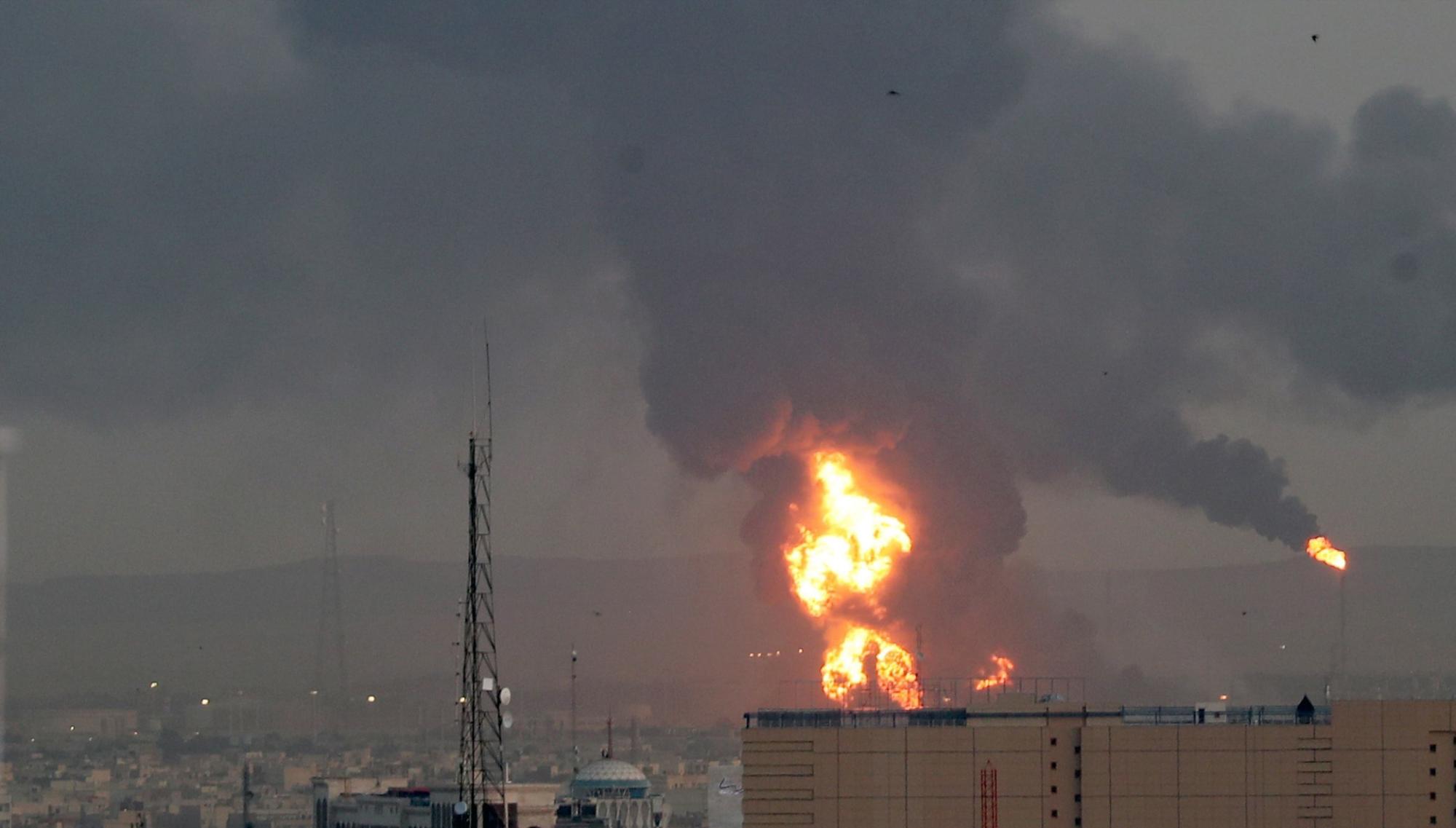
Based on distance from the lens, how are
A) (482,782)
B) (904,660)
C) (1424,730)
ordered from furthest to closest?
1. (904,660)
2. (1424,730)
3. (482,782)

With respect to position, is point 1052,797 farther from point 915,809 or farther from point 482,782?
point 482,782

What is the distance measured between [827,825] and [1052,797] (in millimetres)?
11634

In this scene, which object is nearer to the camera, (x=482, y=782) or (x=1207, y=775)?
(x=482, y=782)

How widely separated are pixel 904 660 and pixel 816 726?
3831 centimetres

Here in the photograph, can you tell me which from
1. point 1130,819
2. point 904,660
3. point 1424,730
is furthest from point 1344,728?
point 904,660

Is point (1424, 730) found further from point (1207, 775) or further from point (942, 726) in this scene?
point (942, 726)

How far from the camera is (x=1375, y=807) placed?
12812cm

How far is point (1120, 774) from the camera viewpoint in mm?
128750

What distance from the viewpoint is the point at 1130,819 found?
128 meters

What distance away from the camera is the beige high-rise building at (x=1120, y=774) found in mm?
128250

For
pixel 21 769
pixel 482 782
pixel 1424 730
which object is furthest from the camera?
pixel 21 769

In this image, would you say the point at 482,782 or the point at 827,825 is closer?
the point at 482,782

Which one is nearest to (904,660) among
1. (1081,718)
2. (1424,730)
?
(1081,718)

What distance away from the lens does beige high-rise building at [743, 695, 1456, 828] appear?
128m
